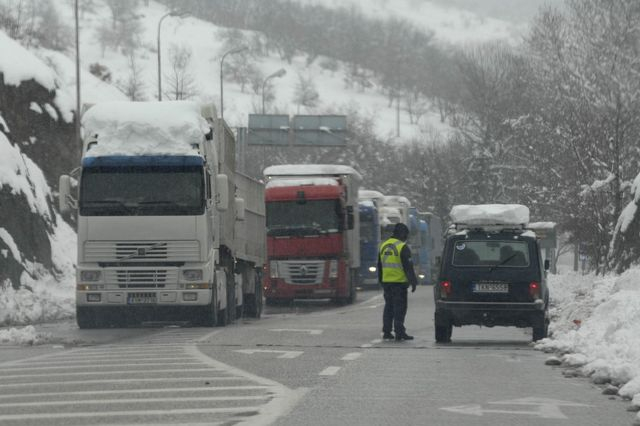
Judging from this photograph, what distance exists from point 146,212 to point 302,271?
51.2 feet

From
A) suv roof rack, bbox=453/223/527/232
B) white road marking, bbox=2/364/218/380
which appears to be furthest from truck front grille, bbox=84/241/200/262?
white road marking, bbox=2/364/218/380

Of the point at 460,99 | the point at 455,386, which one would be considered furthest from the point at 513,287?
the point at 460,99

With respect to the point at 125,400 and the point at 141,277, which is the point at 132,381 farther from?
the point at 141,277

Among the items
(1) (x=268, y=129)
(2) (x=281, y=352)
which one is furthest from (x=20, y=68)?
(2) (x=281, y=352)

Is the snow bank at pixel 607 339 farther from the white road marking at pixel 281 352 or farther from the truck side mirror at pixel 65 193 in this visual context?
the truck side mirror at pixel 65 193

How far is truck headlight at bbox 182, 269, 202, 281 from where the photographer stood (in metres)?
24.9

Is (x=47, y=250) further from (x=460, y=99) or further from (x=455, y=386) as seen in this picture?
(x=460, y=99)

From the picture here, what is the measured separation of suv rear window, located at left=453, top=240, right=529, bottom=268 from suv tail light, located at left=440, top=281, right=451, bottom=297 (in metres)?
0.33

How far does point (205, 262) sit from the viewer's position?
25.0m

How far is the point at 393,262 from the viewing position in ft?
71.3

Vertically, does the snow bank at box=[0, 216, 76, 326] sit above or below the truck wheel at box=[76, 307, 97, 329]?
above

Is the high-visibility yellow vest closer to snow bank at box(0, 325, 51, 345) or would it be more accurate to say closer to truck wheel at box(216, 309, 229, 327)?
snow bank at box(0, 325, 51, 345)

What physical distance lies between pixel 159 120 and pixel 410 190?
88.0 meters

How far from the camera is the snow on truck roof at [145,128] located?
980 inches
